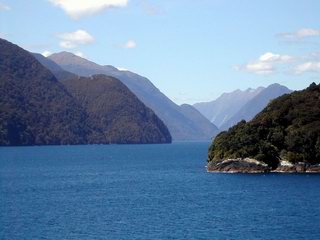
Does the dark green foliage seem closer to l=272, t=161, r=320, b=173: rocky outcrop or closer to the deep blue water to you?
l=272, t=161, r=320, b=173: rocky outcrop

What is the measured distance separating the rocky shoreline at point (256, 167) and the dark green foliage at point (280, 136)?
3.70 feet

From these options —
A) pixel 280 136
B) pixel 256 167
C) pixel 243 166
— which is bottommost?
pixel 256 167

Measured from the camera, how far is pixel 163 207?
89812 mm

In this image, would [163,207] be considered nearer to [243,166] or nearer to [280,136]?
[243,166]

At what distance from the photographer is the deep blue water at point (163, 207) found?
227ft

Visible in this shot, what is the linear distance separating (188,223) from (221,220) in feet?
15.6

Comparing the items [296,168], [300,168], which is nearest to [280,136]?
[296,168]

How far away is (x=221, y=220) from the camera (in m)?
76.8

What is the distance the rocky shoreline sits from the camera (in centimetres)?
13700

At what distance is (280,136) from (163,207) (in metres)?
61.0

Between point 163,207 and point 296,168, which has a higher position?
point 296,168

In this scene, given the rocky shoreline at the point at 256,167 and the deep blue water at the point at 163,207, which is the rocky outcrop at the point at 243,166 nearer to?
the rocky shoreline at the point at 256,167

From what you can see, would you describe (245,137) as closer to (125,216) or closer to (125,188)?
(125,188)

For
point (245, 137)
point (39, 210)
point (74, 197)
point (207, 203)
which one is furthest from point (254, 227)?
point (245, 137)
